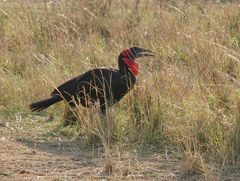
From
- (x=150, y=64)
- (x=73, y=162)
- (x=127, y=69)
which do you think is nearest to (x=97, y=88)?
(x=127, y=69)

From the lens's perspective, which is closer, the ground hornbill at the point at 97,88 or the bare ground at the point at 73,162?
the bare ground at the point at 73,162

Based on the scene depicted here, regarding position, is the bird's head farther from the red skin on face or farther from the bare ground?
the bare ground

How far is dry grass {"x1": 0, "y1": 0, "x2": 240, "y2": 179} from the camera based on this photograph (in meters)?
5.11

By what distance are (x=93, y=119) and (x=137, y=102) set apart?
591 mm

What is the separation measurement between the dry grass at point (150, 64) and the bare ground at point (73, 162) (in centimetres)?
14

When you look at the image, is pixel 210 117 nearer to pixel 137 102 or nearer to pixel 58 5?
pixel 137 102

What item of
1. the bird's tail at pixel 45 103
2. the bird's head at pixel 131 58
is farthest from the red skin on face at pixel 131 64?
the bird's tail at pixel 45 103

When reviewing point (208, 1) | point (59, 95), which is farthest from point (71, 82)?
point (208, 1)

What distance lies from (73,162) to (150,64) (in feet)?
6.60

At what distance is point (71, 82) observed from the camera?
5961mm

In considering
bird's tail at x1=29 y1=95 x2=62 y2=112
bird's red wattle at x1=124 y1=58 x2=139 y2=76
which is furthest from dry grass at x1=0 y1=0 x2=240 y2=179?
bird's tail at x1=29 y1=95 x2=62 y2=112

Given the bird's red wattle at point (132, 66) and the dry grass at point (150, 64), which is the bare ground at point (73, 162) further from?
the bird's red wattle at point (132, 66)

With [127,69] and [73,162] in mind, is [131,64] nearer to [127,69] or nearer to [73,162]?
[127,69]

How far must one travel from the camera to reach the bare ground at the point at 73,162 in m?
4.71
